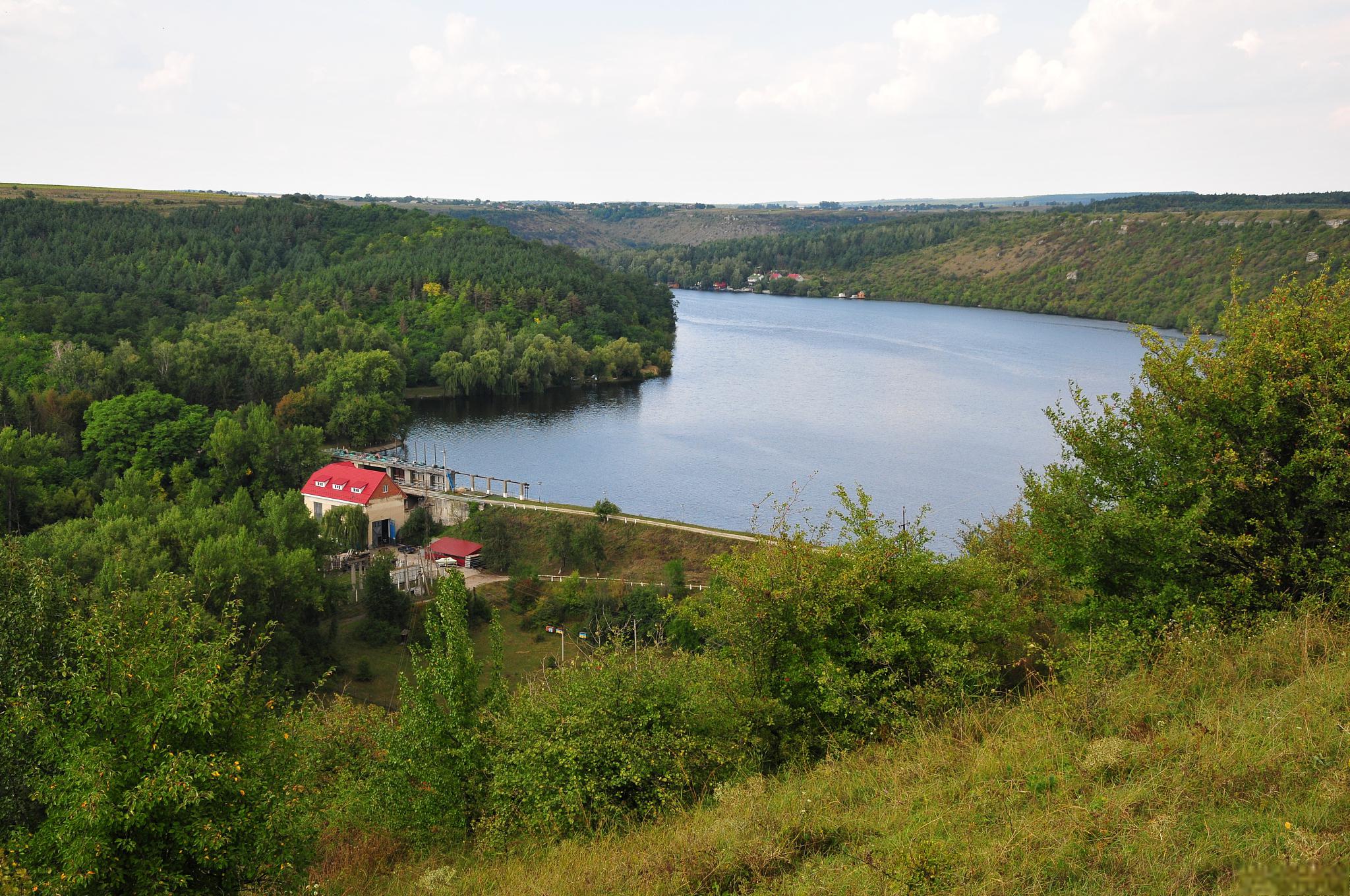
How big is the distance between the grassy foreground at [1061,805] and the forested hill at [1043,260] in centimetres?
7639

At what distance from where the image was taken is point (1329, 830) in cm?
533

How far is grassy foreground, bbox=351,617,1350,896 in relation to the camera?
216 inches

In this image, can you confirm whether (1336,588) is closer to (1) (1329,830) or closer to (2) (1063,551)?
(2) (1063,551)

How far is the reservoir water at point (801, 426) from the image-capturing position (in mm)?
44562

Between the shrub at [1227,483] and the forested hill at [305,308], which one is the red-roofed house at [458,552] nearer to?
the forested hill at [305,308]

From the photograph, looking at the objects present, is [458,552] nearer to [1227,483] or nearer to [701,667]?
[701,667]

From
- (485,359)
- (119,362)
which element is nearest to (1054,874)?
(119,362)

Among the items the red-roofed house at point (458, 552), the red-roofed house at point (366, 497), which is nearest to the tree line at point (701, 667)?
the red-roofed house at point (458, 552)

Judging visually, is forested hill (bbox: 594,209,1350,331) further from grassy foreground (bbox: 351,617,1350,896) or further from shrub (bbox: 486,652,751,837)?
shrub (bbox: 486,652,751,837)

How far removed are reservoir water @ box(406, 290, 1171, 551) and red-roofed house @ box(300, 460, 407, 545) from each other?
712 centimetres

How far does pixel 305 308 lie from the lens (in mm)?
79000

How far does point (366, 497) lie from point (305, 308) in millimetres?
44427

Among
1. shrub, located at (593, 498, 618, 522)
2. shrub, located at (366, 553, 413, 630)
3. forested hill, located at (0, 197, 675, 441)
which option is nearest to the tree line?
shrub, located at (366, 553, 413, 630)

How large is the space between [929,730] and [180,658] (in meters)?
6.65
